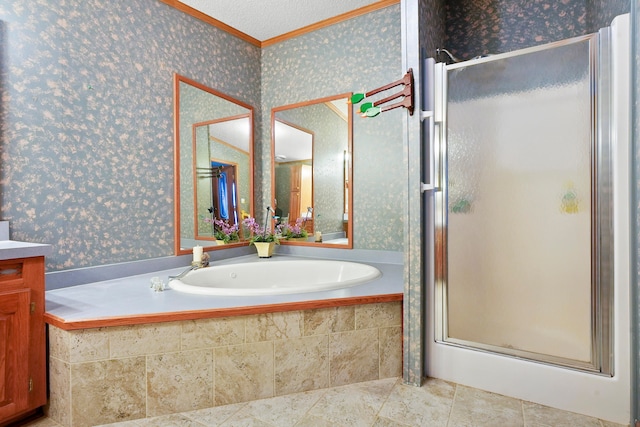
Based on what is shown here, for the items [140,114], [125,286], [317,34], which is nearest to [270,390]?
[125,286]

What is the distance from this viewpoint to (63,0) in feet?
6.69

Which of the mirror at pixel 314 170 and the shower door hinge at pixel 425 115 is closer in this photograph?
the shower door hinge at pixel 425 115

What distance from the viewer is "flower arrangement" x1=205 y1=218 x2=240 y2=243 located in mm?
3029

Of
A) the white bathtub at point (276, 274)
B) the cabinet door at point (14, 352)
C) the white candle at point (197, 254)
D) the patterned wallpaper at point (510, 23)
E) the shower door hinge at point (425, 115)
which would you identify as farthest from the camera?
the white candle at point (197, 254)

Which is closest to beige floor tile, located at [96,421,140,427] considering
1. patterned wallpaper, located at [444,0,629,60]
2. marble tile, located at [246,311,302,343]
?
marble tile, located at [246,311,302,343]

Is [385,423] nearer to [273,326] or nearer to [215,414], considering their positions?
[273,326]

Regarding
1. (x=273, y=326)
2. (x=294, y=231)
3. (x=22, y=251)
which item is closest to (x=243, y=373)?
(x=273, y=326)

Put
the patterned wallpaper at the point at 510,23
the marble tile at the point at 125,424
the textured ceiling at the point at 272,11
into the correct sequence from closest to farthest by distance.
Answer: the marble tile at the point at 125,424 < the patterned wallpaper at the point at 510,23 < the textured ceiling at the point at 272,11

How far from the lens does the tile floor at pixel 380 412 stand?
5.07 feet

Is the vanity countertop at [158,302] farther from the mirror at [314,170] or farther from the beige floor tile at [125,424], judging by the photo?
the mirror at [314,170]

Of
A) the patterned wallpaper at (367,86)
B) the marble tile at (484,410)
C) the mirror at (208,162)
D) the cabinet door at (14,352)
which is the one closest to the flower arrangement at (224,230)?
the mirror at (208,162)

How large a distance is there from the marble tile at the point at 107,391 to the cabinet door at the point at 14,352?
214 mm

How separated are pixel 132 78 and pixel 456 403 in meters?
2.79

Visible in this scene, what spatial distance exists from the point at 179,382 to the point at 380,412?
953 mm
